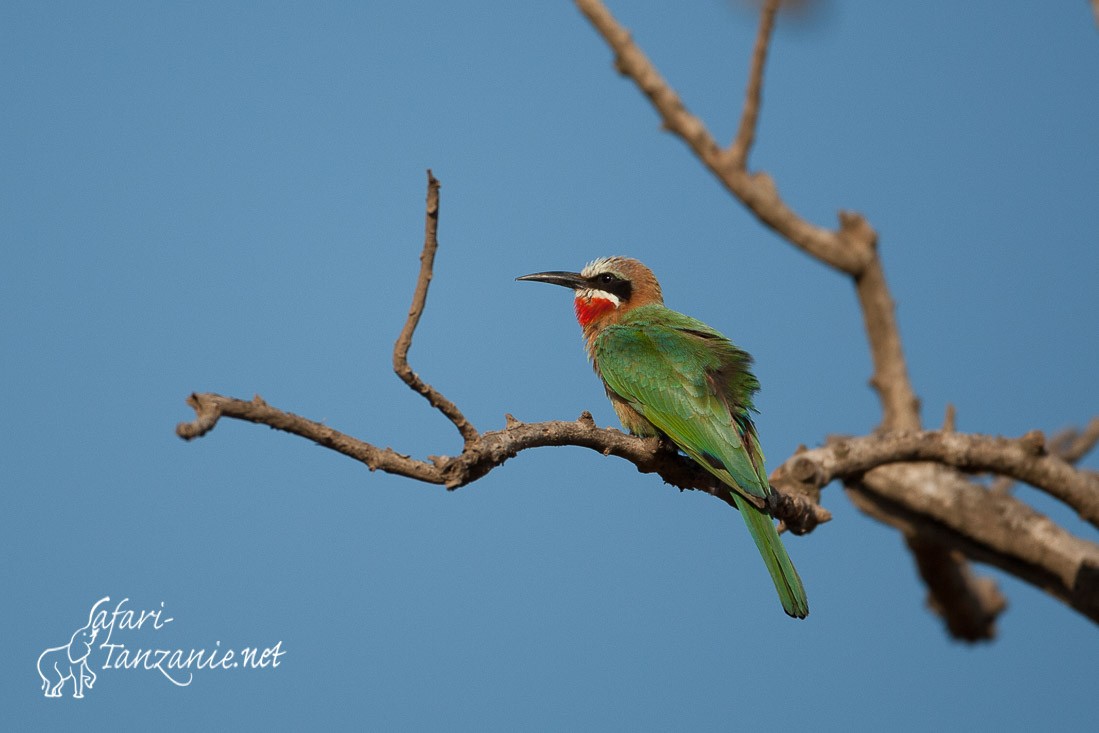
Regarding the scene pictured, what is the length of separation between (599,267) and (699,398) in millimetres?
1542

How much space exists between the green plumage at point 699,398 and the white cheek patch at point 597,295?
339mm

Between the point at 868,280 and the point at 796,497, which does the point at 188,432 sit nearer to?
the point at 796,497

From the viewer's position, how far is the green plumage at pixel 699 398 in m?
4.42

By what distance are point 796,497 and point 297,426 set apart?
2782 millimetres

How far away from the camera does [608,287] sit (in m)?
6.11

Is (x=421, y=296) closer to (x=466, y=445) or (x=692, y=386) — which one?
(x=466, y=445)

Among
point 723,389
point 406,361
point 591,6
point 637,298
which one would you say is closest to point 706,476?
point 723,389

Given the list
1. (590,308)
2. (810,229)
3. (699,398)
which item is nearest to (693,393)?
(699,398)

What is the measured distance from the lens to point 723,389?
199 inches

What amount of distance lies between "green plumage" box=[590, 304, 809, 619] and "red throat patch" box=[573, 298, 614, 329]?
0.33 metres

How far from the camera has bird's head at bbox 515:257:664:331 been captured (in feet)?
19.8

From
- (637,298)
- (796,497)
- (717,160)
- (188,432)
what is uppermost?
(717,160)

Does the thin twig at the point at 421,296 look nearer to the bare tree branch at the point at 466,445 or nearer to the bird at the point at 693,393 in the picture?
the bare tree branch at the point at 466,445

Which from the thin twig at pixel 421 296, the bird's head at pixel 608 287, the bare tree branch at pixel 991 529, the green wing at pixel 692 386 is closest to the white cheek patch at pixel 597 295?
the bird's head at pixel 608 287
